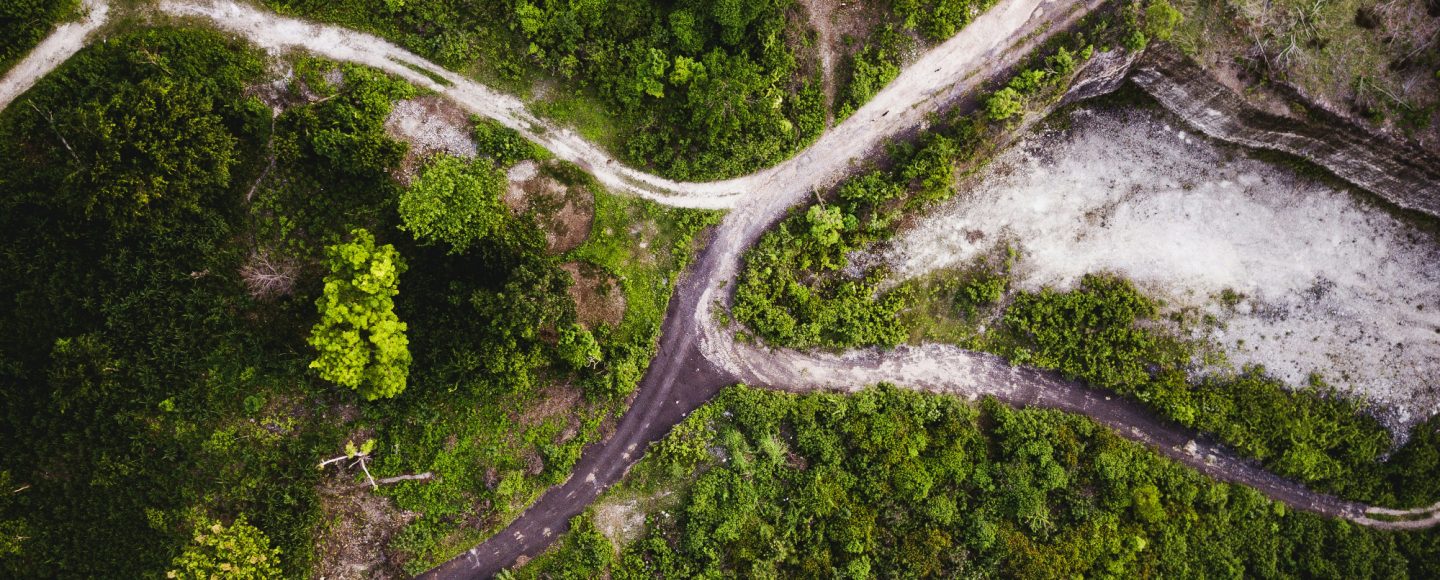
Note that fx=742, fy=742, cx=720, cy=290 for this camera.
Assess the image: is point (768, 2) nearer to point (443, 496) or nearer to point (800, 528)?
point (800, 528)

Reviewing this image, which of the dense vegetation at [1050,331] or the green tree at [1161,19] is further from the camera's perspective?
the dense vegetation at [1050,331]

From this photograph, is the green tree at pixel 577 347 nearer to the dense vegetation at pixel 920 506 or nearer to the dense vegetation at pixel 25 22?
the dense vegetation at pixel 920 506

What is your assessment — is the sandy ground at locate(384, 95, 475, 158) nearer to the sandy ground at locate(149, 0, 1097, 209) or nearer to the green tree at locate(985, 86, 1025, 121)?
the sandy ground at locate(149, 0, 1097, 209)

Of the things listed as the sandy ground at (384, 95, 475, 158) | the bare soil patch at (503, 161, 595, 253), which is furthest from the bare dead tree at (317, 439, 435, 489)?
the sandy ground at (384, 95, 475, 158)

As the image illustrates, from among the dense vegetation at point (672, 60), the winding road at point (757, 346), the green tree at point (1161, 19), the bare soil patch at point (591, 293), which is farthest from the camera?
the bare soil patch at point (591, 293)

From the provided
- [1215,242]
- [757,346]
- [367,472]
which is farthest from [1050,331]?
[367,472]

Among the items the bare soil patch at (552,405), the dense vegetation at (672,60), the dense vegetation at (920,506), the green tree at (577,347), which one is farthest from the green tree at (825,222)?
the bare soil patch at (552,405)

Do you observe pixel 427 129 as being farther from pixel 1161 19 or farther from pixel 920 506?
pixel 1161 19

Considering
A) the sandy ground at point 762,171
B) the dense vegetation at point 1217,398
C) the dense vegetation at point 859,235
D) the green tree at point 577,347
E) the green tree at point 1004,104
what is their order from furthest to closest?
1. the dense vegetation at point 1217,398
2. the dense vegetation at point 859,235
3. the green tree at point 1004,104
4. the green tree at point 577,347
5. the sandy ground at point 762,171
